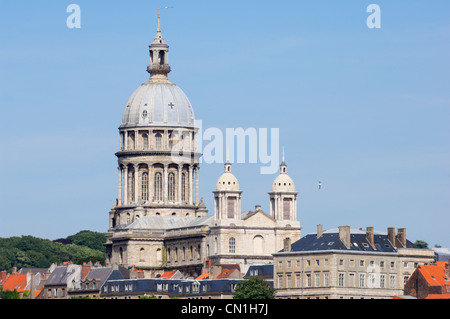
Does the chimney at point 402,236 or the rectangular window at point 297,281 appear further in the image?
the chimney at point 402,236

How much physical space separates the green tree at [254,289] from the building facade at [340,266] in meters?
2.32

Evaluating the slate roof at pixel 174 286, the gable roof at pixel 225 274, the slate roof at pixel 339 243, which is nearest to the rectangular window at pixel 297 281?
the slate roof at pixel 339 243

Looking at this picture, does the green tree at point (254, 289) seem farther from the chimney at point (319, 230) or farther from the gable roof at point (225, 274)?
the gable roof at point (225, 274)

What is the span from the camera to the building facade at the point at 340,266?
183m

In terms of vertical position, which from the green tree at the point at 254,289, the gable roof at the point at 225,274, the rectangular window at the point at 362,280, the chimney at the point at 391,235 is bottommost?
the green tree at the point at 254,289

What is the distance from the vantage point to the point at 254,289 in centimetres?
18138

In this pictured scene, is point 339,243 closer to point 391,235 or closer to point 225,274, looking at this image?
point 391,235

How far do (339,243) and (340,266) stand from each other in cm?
240

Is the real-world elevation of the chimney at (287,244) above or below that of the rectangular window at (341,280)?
above

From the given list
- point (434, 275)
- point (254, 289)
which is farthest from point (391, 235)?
point (254, 289)

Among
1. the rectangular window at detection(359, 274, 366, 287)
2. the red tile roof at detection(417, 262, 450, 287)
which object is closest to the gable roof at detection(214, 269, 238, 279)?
the rectangular window at detection(359, 274, 366, 287)

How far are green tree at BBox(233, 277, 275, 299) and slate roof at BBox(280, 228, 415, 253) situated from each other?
5.61m
